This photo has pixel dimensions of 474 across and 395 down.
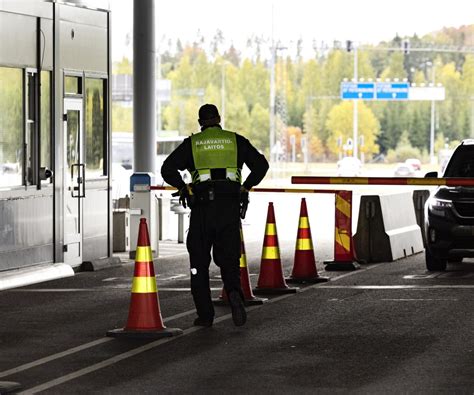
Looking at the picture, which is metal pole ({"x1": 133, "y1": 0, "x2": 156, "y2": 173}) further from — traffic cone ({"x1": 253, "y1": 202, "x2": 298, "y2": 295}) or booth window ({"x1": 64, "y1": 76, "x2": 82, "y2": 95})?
traffic cone ({"x1": 253, "y1": 202, "x2": 298, "y2": 295})

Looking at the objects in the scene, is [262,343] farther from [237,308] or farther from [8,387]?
[8,387]

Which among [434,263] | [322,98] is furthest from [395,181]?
[322,98]

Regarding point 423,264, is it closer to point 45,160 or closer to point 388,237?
point 388,237

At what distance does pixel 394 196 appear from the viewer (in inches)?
823

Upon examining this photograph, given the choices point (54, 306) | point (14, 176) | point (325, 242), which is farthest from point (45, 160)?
point (325, 242)

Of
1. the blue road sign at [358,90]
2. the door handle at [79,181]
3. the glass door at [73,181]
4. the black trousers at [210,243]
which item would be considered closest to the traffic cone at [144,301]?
the black trousers at [210,243]

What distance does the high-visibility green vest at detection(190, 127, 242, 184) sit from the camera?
1240 centimetres

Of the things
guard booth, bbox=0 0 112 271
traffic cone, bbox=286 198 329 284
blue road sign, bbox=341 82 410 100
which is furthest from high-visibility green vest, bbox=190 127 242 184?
blue road sign, bbox=341 82 410 100

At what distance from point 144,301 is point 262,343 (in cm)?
106

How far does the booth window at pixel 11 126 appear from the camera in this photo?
684 inches

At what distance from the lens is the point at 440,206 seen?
18.1 meters

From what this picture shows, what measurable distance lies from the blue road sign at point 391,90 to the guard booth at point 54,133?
215ft

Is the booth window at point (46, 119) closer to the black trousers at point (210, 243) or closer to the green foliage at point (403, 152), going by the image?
the black trousers at point (210, 243)

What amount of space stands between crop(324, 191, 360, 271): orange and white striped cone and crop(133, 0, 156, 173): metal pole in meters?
5.69
